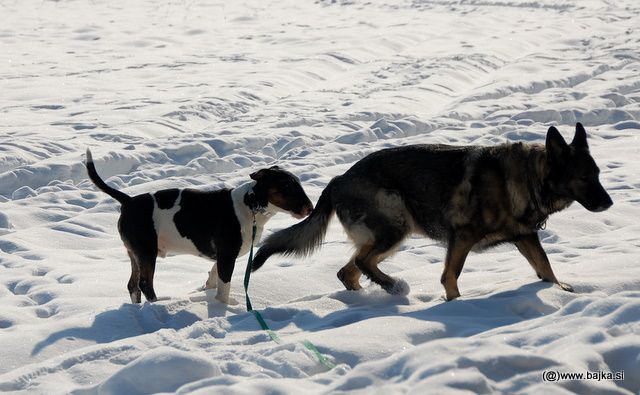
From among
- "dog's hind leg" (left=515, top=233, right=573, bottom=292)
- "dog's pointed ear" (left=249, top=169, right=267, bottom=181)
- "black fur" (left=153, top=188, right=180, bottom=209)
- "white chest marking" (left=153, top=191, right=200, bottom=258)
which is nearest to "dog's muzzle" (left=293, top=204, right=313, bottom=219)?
"dog's pointed ear" (left=249, top=169, right=267, bottom=181)

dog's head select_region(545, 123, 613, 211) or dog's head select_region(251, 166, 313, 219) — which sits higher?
dog's head select_region(545, 123, 613, 211)

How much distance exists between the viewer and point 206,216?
23.1ft

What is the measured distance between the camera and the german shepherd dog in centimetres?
638

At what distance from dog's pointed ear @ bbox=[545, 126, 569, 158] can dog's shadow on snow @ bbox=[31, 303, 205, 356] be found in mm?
2760

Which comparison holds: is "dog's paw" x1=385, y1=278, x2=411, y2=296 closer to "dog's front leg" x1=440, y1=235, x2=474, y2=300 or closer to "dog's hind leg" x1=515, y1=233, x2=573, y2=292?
"dog's front leg" x1=440, y1=235, x2=474, y2=300

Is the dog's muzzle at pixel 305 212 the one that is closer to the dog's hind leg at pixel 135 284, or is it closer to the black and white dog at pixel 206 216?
the black and white dog at pixel 206 216

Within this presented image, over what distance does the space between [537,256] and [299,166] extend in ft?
19.5

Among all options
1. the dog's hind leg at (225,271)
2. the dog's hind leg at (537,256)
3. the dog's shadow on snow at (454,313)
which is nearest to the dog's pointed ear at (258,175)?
the dog's hind leg at (225,271)

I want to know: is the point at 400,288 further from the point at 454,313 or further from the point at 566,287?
the point at 566,287

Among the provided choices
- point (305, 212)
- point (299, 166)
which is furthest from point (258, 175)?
point (299, 166)

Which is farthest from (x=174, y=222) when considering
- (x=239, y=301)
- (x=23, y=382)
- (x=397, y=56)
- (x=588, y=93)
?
(x=397, y=56)

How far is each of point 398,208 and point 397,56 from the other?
1554cm

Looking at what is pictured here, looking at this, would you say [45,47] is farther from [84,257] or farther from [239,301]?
[239,301]

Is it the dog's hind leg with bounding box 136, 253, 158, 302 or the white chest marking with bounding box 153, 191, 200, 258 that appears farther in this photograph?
the white chest marking with bounding box 153, 191, 200, 258
